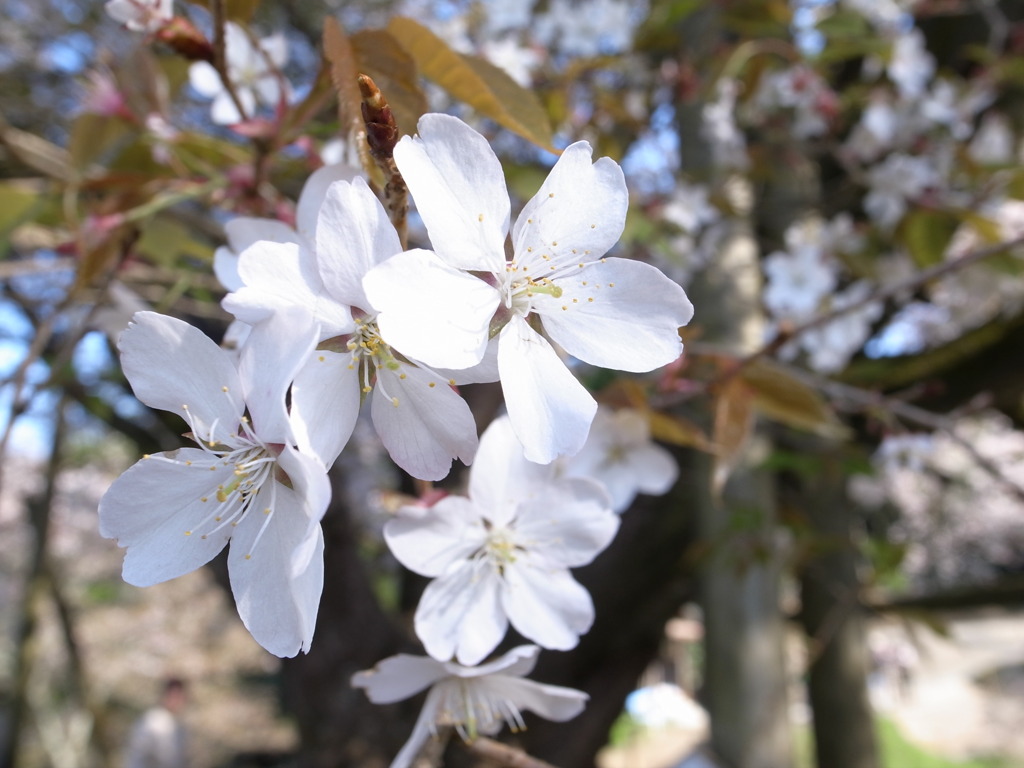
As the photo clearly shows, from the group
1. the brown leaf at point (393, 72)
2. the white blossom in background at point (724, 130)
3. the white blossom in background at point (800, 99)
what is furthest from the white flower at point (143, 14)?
the white blossom in background at point (800, 99)

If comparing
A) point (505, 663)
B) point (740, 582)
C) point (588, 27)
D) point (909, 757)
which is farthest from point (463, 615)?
point (909, 757)

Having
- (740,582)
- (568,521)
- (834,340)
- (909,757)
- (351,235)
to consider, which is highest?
(351,235)

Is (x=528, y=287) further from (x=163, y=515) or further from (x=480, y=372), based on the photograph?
(x=163, y=515)

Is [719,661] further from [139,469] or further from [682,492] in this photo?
[139,469]

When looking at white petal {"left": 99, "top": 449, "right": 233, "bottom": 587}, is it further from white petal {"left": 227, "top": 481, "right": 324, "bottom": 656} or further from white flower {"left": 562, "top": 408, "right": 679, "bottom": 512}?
white flower {"left": 562, "top": 408, "right": 679, "bottom": 512}

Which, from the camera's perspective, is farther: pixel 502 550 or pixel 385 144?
pixel 502 550

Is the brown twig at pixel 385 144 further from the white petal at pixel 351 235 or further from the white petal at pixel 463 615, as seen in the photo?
the white petal at pixel 463 615

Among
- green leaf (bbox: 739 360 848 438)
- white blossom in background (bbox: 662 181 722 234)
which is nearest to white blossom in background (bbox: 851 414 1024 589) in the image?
white blossom in background (bbox: 662 181 722 234)
